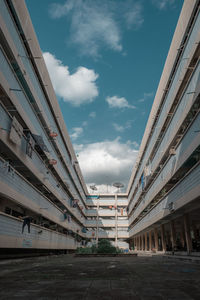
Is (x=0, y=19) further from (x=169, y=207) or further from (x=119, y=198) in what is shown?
(x=119, y=198)

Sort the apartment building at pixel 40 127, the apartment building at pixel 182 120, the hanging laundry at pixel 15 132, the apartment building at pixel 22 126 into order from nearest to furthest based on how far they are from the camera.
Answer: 1. the apartment building at pixel 22 126
2. the hanging laundry at pixel 15 132
3. the apartment building at pixel 40 127
4. the apartment building at pixel 182 120

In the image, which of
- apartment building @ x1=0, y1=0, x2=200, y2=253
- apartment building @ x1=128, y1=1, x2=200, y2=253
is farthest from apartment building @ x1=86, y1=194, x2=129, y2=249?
apartment building @ x1=128, y1=1, x2=200, y2=253

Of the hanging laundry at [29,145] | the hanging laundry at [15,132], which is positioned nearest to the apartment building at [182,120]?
the hanging laundry at [15,132]

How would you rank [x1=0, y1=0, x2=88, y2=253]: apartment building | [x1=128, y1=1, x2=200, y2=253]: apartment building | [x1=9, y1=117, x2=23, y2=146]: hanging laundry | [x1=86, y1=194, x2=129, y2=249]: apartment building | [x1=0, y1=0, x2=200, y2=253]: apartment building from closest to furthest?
[x1=0, y1=0, x2=88, y2=253]: apartment building
[x1=9, y1=117, x2=23, y2=146]: hanging laundry
[x1=0, y1=0, x2=200, y2=253]: apartment building
[x1=128, y1=1, x2=200, y2=253]: apartment building
[x1=86, y1=194, x2=129, y2=249]: apartment building

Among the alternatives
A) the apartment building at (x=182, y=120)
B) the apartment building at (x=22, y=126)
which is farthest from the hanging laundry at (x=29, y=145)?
the apartment building at (x=182, y=120)

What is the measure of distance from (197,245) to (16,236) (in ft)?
54.1

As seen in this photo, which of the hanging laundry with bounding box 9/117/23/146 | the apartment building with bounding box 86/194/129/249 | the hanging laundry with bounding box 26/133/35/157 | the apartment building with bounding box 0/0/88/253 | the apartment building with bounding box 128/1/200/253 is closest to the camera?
the apartment building with bounding box 0/0/88/253

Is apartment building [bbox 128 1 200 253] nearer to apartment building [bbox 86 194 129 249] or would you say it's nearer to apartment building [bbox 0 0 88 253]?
apartment building [bbox 0 0 88 253]

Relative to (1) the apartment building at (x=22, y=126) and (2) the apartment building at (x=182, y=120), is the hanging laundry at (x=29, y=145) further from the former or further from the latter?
(2) the apartment building at (x=182, y=120)

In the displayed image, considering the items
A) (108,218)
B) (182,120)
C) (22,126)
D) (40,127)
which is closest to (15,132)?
(22,126)

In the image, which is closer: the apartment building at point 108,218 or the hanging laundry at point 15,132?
the hanging laundry at point 15,132

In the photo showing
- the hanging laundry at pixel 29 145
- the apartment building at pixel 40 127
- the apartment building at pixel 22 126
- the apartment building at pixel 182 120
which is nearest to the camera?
the apartment building at pixel 22 126

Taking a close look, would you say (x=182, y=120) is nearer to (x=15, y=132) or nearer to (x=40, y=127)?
(x=15, y=132)

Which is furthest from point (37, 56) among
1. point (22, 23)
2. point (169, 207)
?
point (169, 207)
